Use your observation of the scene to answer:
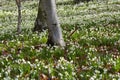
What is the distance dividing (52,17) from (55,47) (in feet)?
4.15

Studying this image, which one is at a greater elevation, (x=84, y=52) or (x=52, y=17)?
(x=52, y=17)

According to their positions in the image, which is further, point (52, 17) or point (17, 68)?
point (52, 17)

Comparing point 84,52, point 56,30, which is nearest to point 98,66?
point 84,52

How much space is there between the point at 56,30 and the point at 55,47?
2.88 feet

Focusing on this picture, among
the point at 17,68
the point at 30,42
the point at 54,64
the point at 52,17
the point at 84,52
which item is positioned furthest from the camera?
the point at 30,42

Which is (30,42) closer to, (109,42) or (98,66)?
(109,42)

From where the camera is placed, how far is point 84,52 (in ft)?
36.4

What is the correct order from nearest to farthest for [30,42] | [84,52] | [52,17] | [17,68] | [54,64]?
1. [17,68]
2. [54,64]
3. [84,52]
4. [52,17]
5. [30,42]

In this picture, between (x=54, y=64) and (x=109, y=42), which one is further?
(x=109, y=42)

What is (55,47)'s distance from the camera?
38.5 feet

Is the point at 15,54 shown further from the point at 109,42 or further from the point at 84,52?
the point at 109,42

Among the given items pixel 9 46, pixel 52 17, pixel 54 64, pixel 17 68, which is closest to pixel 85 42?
pixel 52 17

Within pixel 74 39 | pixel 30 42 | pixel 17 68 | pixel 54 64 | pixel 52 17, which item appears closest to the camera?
pixel 17 68

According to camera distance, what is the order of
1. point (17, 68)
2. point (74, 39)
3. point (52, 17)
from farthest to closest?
point (74, 39), point (52, 17), point (17, 68)
